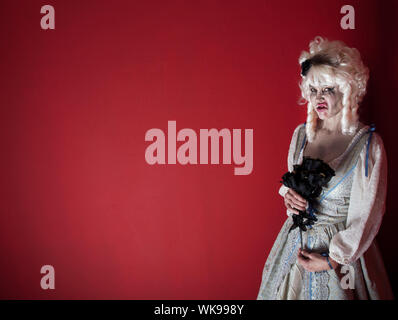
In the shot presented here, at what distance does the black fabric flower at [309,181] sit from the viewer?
1.11 m

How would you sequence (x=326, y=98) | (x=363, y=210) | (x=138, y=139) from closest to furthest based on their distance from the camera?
(x=363, y=210) < (x=326, y=98) < (x=138, y=139)

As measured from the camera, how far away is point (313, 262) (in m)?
1.17

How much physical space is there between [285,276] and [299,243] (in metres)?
0.15

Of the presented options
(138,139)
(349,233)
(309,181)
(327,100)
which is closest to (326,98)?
(327,100)

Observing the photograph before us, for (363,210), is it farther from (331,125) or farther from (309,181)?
(331,125)

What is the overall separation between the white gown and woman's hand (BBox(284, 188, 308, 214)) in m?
0.08

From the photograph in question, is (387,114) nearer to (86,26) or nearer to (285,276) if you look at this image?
(285,276)

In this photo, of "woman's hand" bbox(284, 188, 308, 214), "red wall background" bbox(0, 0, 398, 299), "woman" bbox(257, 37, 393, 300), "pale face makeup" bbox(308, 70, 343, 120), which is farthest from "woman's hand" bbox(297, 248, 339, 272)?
"pale face makeup" bbox(308, 70, 343, 120)

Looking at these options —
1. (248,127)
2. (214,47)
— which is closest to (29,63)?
(214,47)

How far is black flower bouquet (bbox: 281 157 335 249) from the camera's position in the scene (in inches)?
43.8

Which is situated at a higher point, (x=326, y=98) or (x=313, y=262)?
(x=326, y=98)

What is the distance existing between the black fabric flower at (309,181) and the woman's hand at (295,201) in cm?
1

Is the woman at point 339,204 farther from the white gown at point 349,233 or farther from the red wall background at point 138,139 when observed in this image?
the red wall background at point 138,139

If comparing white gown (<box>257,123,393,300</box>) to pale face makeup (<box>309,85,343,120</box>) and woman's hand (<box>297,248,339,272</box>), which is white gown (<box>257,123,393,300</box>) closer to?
woman's hand (<box>297,248,339,272</box>)
